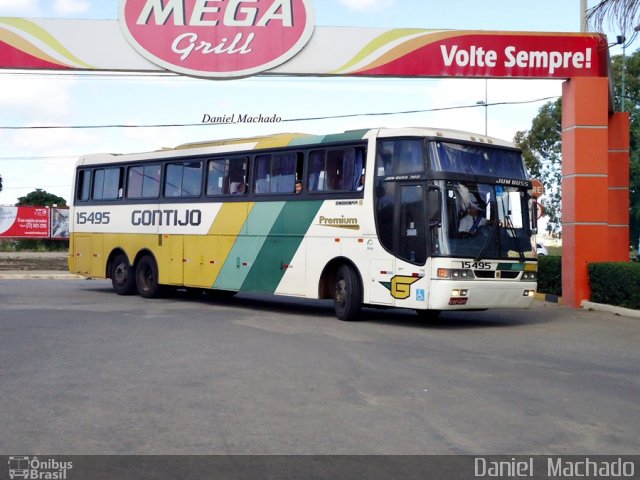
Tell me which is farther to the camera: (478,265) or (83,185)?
(83,185)

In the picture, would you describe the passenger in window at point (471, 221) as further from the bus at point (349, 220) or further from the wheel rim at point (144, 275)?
the wheel rim at point (144, 275)

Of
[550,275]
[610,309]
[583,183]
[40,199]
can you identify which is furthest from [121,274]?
[40,199]

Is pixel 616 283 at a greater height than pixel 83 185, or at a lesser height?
lesser

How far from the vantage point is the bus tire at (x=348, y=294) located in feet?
51.5

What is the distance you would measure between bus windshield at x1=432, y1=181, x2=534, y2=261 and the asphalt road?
1.37 meters

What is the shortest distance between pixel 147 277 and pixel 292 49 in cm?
653

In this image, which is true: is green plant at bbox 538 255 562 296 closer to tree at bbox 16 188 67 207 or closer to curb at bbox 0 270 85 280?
curb at bbox 0 270 85 280

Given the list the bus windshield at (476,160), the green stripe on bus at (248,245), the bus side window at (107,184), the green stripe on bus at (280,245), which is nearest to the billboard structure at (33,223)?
the bus side window at (107,184)

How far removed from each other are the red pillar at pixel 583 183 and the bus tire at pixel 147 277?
31.4ft

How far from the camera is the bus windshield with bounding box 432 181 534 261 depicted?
1459 cm

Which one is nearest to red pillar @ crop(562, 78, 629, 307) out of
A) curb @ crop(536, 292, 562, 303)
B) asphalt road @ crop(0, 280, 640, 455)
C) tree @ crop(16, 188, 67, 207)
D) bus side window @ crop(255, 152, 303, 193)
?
curb @ crop(536, 292, 562, 303)

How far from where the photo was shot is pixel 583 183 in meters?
19.8

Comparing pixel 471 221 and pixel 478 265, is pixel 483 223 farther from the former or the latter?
pixel 478 265

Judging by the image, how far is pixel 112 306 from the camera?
18328 millimetres
